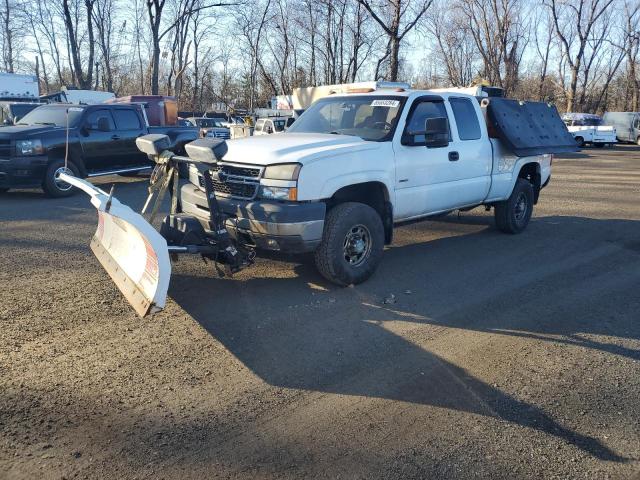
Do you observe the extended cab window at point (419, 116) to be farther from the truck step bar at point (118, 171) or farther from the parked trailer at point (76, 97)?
the parked trailer at point (76, 97)

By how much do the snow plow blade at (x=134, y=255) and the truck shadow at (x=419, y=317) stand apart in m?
0.69

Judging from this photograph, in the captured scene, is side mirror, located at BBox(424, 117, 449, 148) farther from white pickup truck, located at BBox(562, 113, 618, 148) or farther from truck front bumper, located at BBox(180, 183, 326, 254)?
white pickup truck, located at BBox(562, 113, 618, 148)

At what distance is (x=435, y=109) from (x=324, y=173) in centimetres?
224

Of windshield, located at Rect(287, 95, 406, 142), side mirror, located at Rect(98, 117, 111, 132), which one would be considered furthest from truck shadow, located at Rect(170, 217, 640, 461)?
side mirror, located at Rect(98, 117, 111, 132)

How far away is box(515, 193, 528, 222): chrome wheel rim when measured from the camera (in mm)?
8484

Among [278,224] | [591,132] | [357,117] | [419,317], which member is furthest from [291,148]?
[591,132]

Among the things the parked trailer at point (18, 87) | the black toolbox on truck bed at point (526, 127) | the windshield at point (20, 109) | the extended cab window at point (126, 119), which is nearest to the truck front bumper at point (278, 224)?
the black toolbox on truck bed at point (526, 127)

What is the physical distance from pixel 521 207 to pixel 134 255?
6.22 metres

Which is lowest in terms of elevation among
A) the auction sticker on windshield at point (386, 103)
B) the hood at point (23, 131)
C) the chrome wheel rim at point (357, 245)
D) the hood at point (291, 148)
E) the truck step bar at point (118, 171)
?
the chrome wheel rim at point (357, 245)

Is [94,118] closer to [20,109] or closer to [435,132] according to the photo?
[20,109]

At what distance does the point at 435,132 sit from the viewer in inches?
239

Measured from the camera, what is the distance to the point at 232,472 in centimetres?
281

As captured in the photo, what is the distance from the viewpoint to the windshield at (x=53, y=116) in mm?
Result: 11727

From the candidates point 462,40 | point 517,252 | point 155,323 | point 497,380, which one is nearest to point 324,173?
point 155,323
